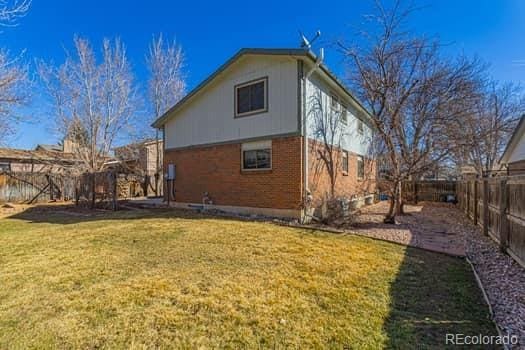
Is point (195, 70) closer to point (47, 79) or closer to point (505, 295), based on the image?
point (47, 79)

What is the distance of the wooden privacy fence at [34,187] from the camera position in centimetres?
1495

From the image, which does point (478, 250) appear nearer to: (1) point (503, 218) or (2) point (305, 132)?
(1) point (503, 218)

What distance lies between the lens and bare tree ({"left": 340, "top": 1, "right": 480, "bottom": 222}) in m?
8.50

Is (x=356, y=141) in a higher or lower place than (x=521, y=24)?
lower

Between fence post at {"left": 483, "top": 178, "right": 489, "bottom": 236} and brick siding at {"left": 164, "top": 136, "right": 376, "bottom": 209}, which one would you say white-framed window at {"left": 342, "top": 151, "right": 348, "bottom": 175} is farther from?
fence post at {"left": 483, "top": 178, "right": 489, "bottom": 236}

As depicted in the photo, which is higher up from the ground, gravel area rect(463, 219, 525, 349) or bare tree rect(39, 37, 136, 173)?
bare tree rect(39, 37, 136, 173)

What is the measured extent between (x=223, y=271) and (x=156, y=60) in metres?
22.7

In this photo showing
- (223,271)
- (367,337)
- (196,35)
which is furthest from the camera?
(196,35)

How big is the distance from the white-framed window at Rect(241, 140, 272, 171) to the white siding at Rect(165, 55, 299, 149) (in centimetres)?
35

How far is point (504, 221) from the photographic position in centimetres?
536

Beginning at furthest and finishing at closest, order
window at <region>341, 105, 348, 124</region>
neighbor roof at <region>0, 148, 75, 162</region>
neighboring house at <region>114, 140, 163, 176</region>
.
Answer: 1. neighboring house at <region>114, 140, 163, 176</region>
2. neighbor roof at <region>0, 148, 75, 162</region>
3. window at <region>341, 105, 348, 124</region>

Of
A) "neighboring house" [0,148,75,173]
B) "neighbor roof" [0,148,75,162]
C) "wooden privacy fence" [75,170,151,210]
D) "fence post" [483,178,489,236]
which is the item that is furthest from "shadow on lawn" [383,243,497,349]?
"neighbor roof" [0,148,75,162]

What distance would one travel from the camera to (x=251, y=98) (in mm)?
10133

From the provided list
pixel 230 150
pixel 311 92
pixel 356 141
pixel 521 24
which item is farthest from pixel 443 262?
pixel 356 141
